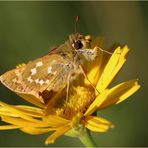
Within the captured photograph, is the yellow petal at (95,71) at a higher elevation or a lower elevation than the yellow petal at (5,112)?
higher

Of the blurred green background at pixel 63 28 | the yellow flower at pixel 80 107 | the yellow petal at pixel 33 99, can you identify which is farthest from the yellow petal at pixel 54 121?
the blurred green background at pixel 63 28

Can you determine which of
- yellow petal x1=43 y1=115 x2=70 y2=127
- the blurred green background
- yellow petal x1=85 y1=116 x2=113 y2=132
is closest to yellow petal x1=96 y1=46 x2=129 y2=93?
yellow petal x1=85 y1=116 x2=113 y2=132

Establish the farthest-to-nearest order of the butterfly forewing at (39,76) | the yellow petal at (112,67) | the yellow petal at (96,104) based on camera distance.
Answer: the butterfly forewing at (39,76)
the yellow petal at (112,67)
the yellow petal at (96,104)

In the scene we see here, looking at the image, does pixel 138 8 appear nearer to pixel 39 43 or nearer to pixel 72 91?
pixel 39 43

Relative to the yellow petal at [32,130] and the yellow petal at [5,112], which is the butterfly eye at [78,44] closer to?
the yellow petal at [5,112]

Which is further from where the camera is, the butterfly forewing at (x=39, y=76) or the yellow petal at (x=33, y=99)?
the yellow petal at (x=33, y=99)

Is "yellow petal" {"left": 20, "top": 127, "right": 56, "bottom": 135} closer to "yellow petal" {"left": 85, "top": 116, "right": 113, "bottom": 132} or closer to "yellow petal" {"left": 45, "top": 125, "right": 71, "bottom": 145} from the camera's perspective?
"yellow petal" {"left": 45, "top": 125, "right": 71, "bottom": 145}

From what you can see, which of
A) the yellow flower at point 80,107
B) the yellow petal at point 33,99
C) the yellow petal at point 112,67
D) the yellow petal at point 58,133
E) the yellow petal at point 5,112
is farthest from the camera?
the yellow petal at point 33,99
